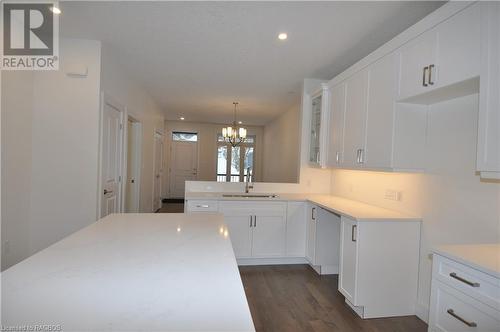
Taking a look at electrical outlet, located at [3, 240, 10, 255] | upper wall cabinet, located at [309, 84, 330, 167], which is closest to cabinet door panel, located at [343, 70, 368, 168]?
upper wall cabinet, located at [309, 84, 330, 167]

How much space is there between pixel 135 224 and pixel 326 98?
2.72 m

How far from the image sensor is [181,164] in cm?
898

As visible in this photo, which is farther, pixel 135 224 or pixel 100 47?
pixel 100 47

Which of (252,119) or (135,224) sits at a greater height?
(252,119)

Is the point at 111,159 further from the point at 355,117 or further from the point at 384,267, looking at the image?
the point at 384,267

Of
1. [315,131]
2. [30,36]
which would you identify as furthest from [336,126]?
[30,36]

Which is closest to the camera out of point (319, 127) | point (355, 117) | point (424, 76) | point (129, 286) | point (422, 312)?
point (129, 286)

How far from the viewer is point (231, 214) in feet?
11.2

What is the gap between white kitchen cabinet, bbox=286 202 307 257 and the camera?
3539 millimetres

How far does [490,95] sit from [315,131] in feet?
8.12

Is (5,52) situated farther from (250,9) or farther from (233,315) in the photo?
(233,315)

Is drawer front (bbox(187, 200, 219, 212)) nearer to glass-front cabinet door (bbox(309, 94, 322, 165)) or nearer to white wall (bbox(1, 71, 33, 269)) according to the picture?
glass-front cabinet door (bbox(309, 94, 322, 165))

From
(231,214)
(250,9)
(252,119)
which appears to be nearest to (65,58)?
(250,9)

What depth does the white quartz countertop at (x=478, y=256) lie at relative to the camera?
4.27 ft
